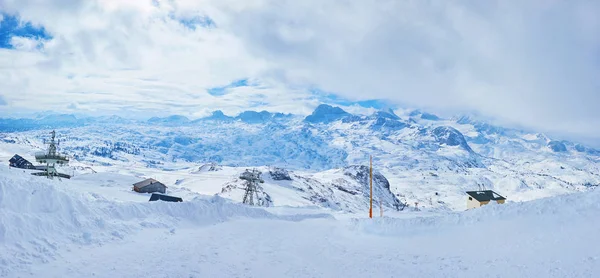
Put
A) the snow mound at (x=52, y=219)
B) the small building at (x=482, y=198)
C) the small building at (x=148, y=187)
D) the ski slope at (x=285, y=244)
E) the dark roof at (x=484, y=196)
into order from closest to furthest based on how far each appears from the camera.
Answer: the snow mound at (x=52, y=219), the ski slope at (x=285, y=244), the small building at (x=482, y=198), the dark roof at (x=484, y=196), the small building at (x=148, y=187)

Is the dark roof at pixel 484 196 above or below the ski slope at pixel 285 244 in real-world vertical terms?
below

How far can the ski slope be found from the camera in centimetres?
1534

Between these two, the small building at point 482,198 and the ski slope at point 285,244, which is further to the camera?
the small building at point 482,198

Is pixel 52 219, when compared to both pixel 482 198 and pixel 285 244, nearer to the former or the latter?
pixel 285 244

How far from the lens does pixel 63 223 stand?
738 inches

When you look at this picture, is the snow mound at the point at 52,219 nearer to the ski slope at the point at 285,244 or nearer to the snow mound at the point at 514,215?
the ski slope at the point at 285,244

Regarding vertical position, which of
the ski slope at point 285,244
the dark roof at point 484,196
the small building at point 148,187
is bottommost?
the small building at point 148,187

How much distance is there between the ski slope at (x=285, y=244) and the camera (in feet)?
50.3

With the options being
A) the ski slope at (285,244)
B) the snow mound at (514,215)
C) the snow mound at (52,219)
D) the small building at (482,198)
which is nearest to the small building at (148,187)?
the snow mound at (52,219)

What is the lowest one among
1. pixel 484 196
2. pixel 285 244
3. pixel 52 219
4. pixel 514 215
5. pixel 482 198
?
pixel 482 198

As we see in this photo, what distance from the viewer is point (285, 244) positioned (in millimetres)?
23781

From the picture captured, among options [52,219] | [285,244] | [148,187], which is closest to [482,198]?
[285,244]

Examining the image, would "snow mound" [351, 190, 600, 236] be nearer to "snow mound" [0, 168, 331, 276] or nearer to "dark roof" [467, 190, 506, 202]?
"snow mound" [0, 168, 331, 276]

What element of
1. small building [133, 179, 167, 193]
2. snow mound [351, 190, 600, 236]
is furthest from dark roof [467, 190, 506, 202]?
small building [133, 179, 167, 193]
